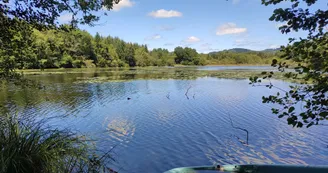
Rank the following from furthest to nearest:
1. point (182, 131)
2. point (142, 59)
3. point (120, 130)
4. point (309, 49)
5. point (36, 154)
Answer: point (142, 59) < point (120, 130) < point (182, 131) < point (36, 154) < point (309, 49)

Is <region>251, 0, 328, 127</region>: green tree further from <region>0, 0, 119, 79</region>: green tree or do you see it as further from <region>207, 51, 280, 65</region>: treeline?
<region>207, 51, 280, 65</region>: treeline

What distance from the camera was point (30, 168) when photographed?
Answer: 135 inches

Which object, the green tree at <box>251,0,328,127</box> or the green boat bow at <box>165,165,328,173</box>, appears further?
the green boat bow at <box>165,165,328,173</box>

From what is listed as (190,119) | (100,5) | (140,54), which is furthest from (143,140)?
(140,54)

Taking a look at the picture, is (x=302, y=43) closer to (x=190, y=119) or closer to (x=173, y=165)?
(x=173, y=165)

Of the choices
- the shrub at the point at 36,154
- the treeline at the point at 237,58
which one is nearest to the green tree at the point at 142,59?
the treeline at the point at 237,58

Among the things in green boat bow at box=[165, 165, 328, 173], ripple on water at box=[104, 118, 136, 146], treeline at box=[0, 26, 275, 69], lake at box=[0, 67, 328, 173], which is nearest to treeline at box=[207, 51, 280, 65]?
treeline at box=[0, 26, 275, 69]

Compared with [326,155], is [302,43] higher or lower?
higher

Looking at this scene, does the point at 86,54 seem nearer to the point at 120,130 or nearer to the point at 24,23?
the point at 120,130

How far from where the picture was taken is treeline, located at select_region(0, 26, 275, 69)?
4570 mm

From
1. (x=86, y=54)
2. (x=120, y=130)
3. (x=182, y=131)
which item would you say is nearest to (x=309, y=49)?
(x=182, y=131)

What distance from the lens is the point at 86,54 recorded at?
8375cm

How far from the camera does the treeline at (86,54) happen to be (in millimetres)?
4570

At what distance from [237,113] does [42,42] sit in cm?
1157
